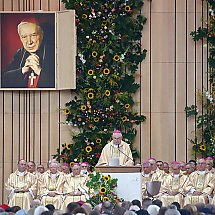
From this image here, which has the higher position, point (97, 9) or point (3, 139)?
point (97, 9)

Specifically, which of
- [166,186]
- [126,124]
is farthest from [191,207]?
[126,124]

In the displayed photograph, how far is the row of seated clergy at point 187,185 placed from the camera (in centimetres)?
1706

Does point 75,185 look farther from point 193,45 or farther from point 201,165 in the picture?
point 193,45

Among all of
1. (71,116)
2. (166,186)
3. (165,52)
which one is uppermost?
(165,52)

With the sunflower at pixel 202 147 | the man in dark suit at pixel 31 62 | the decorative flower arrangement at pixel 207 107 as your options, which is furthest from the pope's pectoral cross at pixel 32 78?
the sunflower at pixel 202 147

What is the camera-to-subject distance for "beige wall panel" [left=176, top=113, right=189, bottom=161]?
64.2 feet

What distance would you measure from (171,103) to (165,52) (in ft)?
3.55

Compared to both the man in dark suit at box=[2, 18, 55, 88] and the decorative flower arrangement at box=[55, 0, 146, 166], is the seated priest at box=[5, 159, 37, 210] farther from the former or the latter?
the man in dark suit at box=[2, 18, 55, 88]

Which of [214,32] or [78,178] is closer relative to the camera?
[78,178]

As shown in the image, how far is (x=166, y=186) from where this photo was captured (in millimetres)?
17391

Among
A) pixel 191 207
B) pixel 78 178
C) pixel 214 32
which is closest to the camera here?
pixel 191 207

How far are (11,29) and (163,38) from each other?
3.20m

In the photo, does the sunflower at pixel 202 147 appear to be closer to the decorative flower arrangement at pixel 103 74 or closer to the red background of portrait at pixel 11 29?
the decorative flower arrangement at pixel 103 74

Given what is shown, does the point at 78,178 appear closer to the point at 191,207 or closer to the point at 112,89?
the point at 112,89
